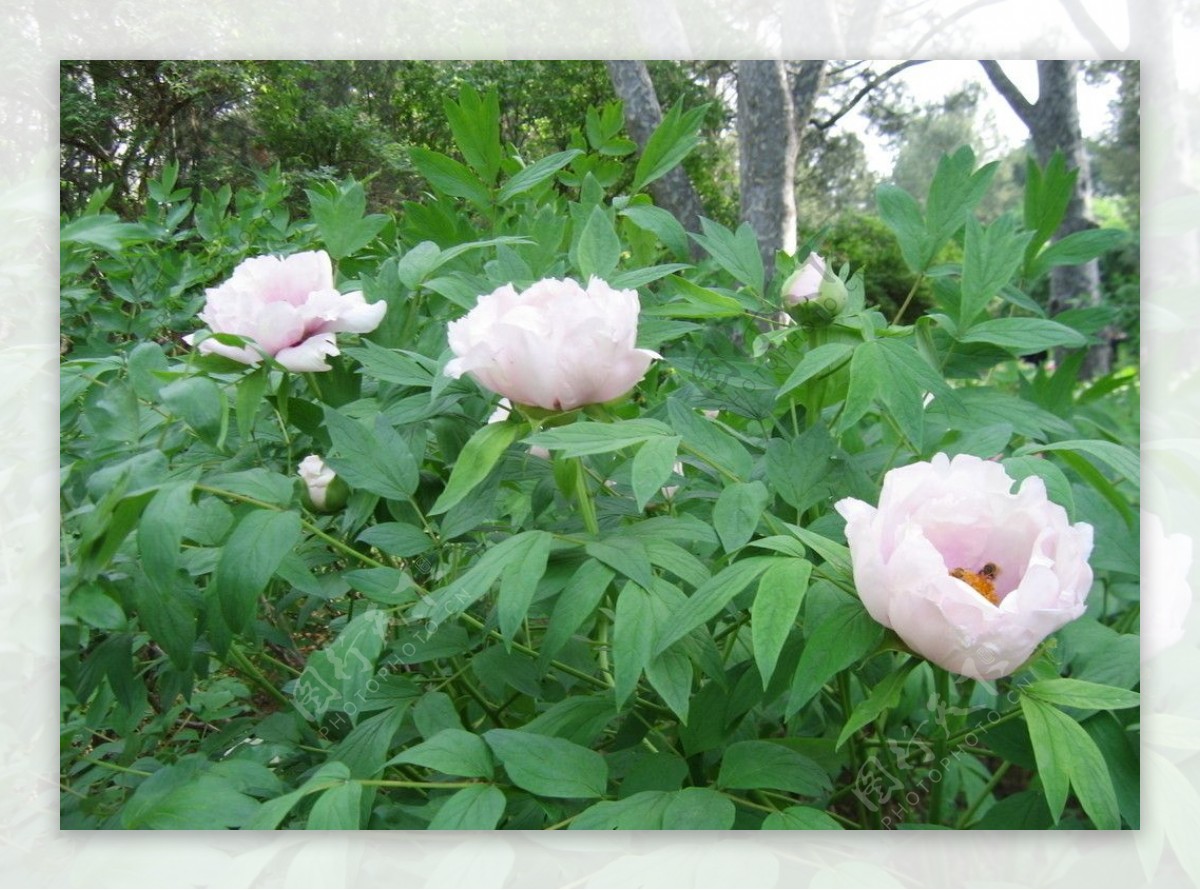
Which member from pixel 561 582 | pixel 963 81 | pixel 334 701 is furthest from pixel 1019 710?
pixel 963 81

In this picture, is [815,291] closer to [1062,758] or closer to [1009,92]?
[1062,758]

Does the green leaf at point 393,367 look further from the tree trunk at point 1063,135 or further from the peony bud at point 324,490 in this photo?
the tree trunk at point 1063,135

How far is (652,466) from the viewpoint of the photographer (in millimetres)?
724

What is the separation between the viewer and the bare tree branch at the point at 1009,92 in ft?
3.92

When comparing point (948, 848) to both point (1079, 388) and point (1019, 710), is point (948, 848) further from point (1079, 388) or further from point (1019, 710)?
point (1079, 388)

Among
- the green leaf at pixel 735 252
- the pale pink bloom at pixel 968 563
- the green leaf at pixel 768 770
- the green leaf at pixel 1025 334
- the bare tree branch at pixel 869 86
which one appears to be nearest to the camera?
the pale pink bloom at pixel 968 563

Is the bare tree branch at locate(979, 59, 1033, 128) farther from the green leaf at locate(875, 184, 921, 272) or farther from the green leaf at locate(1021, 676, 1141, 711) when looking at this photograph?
the green leaf at locate(1021, 676, 1141, 711)

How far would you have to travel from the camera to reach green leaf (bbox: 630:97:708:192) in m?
1.10

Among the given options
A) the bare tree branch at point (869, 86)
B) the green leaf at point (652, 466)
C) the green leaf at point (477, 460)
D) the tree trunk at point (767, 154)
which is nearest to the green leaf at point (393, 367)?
the green leaf at point (477, 460)

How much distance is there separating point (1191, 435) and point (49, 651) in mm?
1078

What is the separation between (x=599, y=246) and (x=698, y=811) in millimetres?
470

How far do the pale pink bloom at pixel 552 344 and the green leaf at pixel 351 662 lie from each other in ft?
0.68

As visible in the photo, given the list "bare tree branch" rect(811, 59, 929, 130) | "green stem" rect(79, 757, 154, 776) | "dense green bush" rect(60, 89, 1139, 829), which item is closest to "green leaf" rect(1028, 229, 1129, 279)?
"dense green bush" rect(60, 89, 1139, 829)

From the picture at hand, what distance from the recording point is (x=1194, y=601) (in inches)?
40.6
